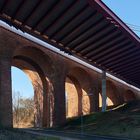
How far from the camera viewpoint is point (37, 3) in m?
27.5

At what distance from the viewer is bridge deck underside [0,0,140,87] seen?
91.4 feet

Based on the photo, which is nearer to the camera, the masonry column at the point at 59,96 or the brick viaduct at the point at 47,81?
the brick viaduct at the point at 47,81

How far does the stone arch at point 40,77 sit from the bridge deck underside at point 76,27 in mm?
4671

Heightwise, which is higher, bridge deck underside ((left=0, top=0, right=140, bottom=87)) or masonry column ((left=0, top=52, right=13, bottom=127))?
bridge deck underside ((left=0, top=0, right=140, bottom=87))

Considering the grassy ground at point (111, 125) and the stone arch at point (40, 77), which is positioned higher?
the stone arch at point (40, 77)

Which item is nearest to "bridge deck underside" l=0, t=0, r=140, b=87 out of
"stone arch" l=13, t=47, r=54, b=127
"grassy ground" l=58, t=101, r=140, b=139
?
"stone arch" l=13, t=47, r=54, b=127

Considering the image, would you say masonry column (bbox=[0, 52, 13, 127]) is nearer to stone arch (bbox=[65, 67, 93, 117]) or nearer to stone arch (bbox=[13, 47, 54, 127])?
stone arch (bbox=[13, 47, 54, 127])

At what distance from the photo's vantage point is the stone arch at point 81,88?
167 feet

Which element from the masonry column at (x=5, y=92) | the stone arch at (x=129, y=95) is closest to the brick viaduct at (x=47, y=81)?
the masonry column at (x=5, y=92)

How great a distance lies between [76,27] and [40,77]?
13688 mm

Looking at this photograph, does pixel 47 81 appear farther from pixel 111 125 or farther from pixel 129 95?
pixel 129 95

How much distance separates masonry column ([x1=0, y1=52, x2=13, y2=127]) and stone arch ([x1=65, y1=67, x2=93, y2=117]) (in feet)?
49.9

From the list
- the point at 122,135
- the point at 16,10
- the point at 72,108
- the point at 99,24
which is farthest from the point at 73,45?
the point at 72,108

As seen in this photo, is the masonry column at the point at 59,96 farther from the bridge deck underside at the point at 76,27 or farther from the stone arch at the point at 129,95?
the stone arch at the point at 129,95
